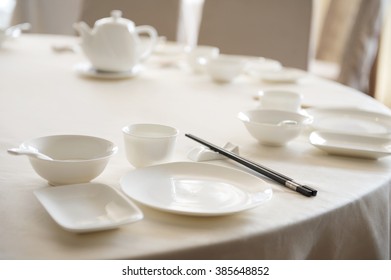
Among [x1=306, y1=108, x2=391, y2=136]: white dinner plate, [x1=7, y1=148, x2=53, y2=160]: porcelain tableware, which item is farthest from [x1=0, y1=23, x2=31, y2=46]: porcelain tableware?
[x1=7, y1=148, x2=53, y2=160]: porcelain tableware

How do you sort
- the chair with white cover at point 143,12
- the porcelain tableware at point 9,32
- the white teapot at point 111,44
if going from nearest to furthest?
the white teapot at point 111,44, the porcelain tableware at point 9,32, the chair with white cover at point 143,12

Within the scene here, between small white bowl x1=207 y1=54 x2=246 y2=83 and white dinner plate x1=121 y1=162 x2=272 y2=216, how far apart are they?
2.35 ft

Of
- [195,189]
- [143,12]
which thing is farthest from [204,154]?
[143,12]

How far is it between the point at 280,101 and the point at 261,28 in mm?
1077

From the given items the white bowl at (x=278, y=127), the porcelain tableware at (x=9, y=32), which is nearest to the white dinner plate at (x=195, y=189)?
the white bowl at (x=278, y=127)

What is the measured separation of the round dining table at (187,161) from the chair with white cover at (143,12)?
32.2 inches

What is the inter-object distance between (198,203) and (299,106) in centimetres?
55

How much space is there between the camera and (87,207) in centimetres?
58

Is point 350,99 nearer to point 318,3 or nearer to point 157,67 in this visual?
point 157,67

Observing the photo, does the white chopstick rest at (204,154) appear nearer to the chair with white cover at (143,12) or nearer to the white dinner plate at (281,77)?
the white dinner plate at (281,77)

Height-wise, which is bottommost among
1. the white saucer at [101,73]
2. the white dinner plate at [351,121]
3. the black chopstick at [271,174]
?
the white saucer at [101,73]

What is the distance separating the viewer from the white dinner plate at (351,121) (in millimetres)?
980

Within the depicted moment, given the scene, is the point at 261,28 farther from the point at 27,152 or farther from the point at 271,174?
the point at 27,152
